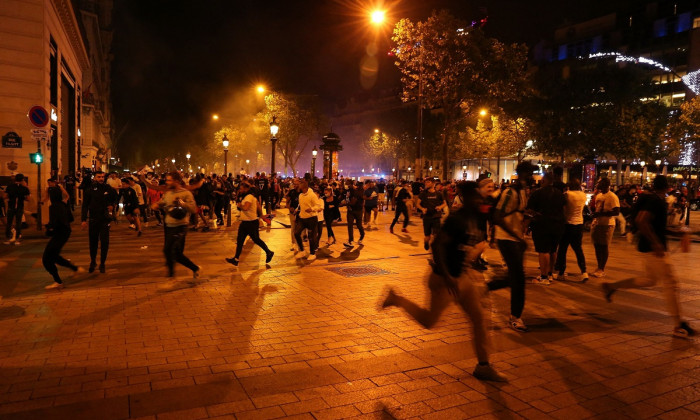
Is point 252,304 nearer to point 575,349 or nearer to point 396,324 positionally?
point 396,324

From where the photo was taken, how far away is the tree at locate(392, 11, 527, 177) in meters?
23.9

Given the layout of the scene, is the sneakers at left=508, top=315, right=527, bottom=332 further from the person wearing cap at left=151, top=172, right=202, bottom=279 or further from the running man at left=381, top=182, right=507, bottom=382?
the person wearing cap at left=151, top=172, right=202, bottom=279

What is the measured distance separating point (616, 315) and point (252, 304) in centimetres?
486

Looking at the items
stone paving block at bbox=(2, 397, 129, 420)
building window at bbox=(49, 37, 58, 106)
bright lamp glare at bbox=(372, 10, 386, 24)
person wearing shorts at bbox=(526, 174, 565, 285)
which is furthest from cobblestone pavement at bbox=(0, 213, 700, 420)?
building window at bbox=(49, 37, 58, 106)

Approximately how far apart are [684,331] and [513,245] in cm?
212

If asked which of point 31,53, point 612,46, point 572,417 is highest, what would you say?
point 612,46

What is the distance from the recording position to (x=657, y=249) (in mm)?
5664

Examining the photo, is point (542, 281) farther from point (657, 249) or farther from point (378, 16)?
point (378, 16)

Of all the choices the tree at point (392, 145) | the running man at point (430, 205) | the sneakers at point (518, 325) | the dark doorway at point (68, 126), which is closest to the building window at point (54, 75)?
the dark doorway at point (68, 126)

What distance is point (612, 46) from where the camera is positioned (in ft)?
200

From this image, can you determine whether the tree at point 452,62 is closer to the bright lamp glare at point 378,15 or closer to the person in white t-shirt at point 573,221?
the bright lamp glare at point 378,15

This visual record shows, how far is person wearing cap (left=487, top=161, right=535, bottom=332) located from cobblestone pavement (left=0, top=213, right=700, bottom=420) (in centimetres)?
36

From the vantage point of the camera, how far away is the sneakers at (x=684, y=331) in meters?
5.67

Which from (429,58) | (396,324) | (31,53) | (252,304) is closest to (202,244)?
(252,304)
